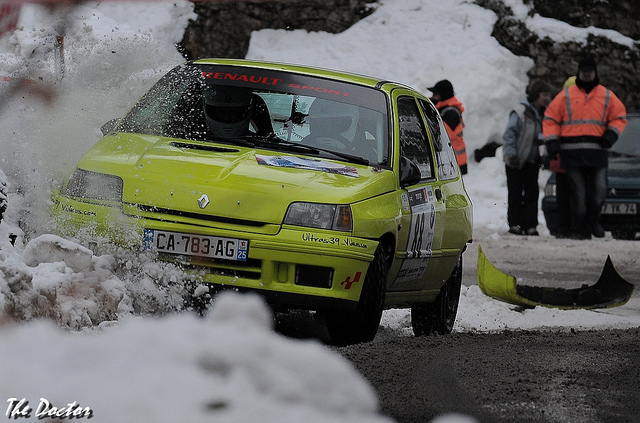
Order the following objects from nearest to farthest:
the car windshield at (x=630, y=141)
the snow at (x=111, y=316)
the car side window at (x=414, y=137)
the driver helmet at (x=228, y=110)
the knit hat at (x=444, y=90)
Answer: the snow at (x=111, y=316), the driver helmet at (x=228, y=110), the car side window at (x=414, y=137), the knit hat at (x=444, y=90), the car windshield at (x=630, y=141)

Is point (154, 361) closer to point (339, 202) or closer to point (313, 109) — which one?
point (339, 202)

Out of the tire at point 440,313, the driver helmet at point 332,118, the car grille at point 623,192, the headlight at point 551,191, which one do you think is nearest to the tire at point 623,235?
the car grille at point 623,192

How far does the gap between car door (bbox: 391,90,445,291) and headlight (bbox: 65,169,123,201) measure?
1.58 meters

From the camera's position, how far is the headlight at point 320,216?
20.6ft

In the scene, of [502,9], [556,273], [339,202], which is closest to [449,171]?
[339,202]

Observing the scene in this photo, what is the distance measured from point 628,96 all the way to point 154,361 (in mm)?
20333

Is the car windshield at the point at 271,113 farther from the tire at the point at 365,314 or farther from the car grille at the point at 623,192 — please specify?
the car grille at the point at 623,192

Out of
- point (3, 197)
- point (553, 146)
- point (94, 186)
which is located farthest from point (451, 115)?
point (3, 197)

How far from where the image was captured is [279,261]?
6184mm

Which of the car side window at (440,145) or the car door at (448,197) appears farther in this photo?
the car side window at (440,145)

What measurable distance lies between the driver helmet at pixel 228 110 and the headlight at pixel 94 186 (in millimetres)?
909

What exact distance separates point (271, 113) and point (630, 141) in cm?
1075

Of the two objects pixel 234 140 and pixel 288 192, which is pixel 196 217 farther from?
pixel 234 140

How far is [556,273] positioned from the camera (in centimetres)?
1202
